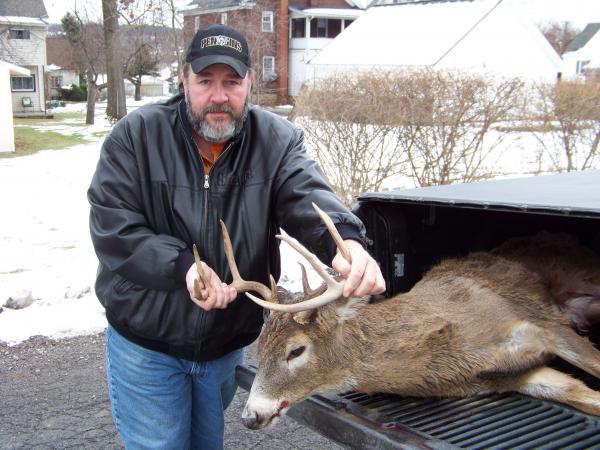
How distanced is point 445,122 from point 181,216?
732 cm

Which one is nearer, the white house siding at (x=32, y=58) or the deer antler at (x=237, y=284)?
the deer antler at (x=237, y=284)

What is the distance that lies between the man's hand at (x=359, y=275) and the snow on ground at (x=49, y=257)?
3829 mm

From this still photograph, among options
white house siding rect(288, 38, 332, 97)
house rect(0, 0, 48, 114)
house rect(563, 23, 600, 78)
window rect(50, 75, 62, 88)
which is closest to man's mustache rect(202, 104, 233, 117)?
house rect(0, 0, 48, 114)

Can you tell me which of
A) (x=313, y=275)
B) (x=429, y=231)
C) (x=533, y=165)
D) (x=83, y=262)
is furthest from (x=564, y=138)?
(x=429, y=231)

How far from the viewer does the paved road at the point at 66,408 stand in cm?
406

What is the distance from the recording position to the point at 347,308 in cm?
281

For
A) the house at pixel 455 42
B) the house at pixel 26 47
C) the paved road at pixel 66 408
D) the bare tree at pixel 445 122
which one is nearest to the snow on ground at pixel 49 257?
the paved road at pixel 66 408

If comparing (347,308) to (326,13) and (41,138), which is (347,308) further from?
(326,13)

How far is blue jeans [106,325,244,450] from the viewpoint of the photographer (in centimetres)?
286

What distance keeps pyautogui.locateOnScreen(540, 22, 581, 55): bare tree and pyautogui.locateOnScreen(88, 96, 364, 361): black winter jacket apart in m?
71.9

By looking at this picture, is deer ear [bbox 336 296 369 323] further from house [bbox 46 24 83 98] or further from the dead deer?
house [bbox 46 24 83 98]

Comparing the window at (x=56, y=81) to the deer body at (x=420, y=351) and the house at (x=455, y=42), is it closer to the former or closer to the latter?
the house at (x=455, y=42)

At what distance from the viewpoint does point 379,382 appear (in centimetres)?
275

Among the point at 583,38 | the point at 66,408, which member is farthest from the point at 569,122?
the point at 583,38
